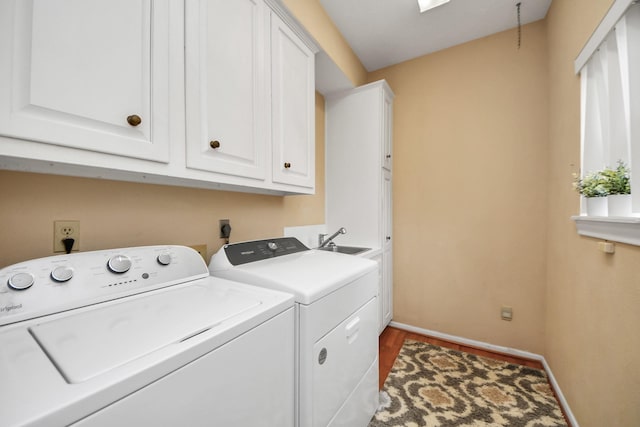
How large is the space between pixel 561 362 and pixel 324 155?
7.78 ft

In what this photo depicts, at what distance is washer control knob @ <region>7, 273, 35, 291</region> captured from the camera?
633 mm

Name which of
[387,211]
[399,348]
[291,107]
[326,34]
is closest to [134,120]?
[291,107]

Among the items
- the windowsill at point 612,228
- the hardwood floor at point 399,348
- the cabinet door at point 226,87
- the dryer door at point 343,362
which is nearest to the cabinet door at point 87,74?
the cabinet door at point 226,87

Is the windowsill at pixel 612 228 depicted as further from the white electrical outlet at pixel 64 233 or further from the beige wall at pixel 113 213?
the white electrical outlet at pixel 64 233

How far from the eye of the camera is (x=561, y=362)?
1612 mm

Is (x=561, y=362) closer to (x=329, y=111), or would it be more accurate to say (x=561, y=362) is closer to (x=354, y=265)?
(x=354, y=265)

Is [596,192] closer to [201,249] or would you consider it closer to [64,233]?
[201,249]

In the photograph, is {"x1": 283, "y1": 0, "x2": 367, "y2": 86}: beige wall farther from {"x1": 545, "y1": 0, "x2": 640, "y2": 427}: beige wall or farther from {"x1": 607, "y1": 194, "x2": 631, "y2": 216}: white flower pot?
{"x1": 607, "y1": 194, "x2": 631, "y2": 216}: white flower pot

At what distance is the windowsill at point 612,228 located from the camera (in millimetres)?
917

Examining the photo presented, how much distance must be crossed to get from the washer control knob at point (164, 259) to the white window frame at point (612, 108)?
5.64 feet

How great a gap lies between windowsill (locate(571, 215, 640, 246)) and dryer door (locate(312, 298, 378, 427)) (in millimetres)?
1061

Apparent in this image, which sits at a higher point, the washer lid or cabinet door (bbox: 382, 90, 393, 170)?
cabinet door (bbox: 382, 90, 393, 170)

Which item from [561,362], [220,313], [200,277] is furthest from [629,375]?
[200,277]

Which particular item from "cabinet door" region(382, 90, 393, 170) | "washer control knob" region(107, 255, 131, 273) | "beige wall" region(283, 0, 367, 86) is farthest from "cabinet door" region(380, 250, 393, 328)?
"washer control knob" region(107, 255, 131, 273)
